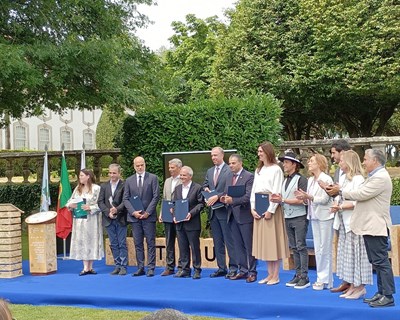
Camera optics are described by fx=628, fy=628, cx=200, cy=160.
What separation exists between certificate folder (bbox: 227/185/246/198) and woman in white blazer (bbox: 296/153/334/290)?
3.68ft

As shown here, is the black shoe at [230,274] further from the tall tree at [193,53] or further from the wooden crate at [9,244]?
the tall tree at [193,53]

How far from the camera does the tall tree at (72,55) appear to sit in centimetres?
1125

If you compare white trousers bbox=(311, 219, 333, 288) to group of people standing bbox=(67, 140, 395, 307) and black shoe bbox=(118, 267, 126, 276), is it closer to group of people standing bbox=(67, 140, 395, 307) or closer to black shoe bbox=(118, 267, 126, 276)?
group of people standing bbox=(67, 140, 395, 307)

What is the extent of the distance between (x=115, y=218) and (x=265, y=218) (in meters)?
2.70

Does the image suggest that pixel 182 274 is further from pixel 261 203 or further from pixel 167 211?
pixel 261 203

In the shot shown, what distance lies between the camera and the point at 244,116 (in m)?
12.4

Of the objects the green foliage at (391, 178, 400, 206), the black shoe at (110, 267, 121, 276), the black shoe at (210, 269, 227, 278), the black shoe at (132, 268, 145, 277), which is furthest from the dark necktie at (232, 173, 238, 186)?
the green foliage at (391, 178, 400, 206)

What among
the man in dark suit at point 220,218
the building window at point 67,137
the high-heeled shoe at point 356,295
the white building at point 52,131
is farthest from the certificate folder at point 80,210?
the building window at point 67,137

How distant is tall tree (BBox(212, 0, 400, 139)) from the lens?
88.9ft

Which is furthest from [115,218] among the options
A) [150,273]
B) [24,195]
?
[24,195]

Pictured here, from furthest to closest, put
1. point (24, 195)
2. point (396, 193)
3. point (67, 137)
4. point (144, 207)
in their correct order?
point (67, 137)
point (24, 195)
point (396, 193)
point (144, 207)

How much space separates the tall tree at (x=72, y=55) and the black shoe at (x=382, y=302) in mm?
6602

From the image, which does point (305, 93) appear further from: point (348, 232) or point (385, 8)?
point (348, 232)

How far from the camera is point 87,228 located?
10.3 metres
